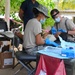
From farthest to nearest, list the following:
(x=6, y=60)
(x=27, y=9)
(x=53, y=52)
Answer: (x=27, y=9)
(x=6, y=60)
(x=53, y=52)

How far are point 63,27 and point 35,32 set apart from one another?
82cm

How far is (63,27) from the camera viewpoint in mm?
3896

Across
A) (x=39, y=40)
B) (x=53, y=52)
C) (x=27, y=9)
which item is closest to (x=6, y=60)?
(x=27, y=9)

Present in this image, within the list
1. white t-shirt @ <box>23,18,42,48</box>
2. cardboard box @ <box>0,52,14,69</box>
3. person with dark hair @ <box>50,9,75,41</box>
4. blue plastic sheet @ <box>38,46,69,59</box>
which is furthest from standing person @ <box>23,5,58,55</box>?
cardboard box @ <box>0,52,14,69</box>

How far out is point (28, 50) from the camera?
3.37 metres

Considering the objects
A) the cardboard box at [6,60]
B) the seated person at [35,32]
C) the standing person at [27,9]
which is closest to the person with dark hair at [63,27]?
the seated person at [35,32]

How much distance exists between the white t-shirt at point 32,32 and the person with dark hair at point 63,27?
56cm

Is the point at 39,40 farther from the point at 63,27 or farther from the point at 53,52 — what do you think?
the point at 63,27

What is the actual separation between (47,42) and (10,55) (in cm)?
132

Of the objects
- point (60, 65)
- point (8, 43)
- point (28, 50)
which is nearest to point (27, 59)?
point (28, 50)

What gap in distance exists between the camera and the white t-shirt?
321 centimetres

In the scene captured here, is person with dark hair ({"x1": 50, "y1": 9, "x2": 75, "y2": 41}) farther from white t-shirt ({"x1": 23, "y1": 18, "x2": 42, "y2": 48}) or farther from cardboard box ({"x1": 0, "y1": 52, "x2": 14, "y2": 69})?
cardboard box ({"x1": 0, "y1": 52, "x2": 14, "y2": 69})

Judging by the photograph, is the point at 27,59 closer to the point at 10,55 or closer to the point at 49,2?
the point at 10,55

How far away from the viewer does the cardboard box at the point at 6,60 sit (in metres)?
4.15
